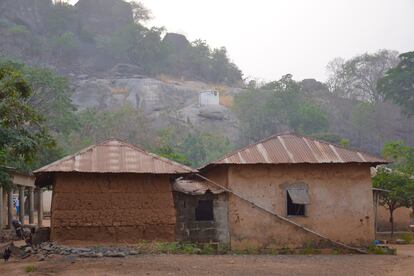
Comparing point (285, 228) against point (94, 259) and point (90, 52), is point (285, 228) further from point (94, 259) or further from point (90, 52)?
point (90, 52)

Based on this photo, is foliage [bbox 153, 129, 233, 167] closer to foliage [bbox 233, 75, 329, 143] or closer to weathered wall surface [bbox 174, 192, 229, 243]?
foliage [bbox 233, 75, 329, 143]

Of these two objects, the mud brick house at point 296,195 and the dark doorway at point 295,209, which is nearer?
the mud brick house at point 296,195

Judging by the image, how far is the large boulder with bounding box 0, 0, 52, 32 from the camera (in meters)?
71.4

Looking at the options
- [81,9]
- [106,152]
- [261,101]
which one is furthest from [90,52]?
[106,152]

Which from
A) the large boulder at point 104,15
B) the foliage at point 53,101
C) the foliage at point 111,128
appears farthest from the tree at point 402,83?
the large boulder at point 104,15

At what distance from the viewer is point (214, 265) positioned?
1497cm

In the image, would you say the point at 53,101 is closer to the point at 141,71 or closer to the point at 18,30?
the point at 18,30

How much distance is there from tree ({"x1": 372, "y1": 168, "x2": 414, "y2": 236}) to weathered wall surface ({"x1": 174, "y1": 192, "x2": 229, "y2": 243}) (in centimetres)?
879

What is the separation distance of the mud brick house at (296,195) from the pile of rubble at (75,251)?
13.1 ft

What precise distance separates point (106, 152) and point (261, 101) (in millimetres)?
38756

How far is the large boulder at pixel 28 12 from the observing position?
71375 mm

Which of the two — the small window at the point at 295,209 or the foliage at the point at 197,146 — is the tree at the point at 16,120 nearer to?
the small window at the point at 295,209

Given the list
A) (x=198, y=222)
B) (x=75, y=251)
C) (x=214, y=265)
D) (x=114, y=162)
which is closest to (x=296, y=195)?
(x=198, y=222)

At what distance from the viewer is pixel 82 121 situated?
4791cm
